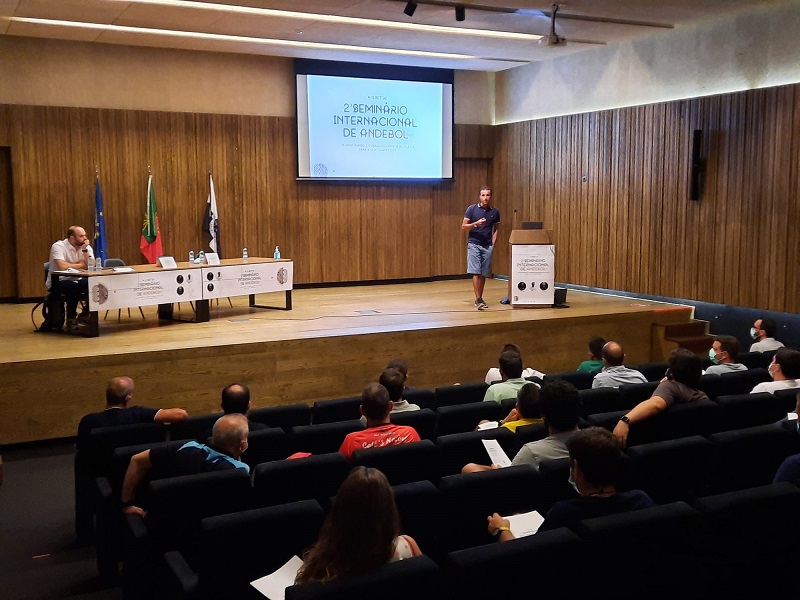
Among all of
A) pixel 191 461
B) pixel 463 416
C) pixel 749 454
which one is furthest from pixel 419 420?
pixel 749 454

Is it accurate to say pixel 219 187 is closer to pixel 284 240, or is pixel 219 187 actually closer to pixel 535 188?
pixel 284 240

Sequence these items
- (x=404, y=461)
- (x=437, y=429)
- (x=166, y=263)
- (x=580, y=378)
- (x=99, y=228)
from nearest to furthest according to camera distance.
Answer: (x=404, y=461)
(x=437, y=429)
(x=580, y=378)
(x=166, y=263)
(x=99, y=228)

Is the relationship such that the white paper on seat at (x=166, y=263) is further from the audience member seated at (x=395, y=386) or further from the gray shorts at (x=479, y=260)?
the audience member seated at (x=395, y=386)

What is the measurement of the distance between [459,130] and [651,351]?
535cm

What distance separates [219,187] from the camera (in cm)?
1103

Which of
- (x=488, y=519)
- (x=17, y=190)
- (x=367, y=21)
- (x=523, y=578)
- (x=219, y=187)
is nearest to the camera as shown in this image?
(x=523, y=578)

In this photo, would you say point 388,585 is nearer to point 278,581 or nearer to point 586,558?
point 278,581

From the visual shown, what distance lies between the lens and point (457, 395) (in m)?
5.23

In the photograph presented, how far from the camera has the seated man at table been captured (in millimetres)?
7387

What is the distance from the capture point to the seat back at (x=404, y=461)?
3.40m

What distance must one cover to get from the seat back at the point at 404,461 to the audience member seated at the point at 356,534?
1257 mm

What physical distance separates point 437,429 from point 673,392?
131 cm

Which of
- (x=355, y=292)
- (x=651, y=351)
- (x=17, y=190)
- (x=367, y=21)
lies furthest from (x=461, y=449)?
(x=17, y=190)

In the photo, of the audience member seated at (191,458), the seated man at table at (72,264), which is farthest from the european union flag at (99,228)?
the audience member seated at (191,458)
